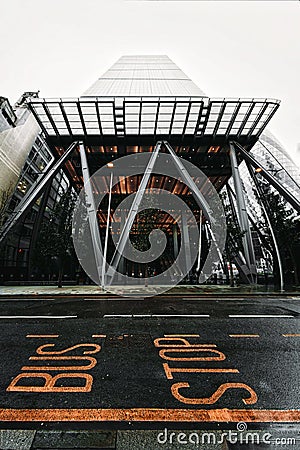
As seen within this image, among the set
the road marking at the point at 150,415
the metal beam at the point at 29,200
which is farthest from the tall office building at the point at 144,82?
the road marking at the point at 150,415

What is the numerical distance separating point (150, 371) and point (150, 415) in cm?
115

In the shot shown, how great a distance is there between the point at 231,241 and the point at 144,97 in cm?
1592

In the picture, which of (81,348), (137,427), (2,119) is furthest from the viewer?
(2,119)

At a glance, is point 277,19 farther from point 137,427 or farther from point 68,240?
point 68,240

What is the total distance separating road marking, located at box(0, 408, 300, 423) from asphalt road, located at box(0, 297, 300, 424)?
0.4 inches

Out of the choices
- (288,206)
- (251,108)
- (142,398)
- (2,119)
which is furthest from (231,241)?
(2,119)

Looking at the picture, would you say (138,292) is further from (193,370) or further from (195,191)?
(195,191)

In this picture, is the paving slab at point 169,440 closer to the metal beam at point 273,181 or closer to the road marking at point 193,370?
the road marking at point 193,370

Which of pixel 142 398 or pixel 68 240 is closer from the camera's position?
pixel 142 398

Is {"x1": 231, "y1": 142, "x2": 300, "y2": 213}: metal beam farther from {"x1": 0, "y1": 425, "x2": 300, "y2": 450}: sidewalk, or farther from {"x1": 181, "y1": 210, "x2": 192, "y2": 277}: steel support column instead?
{"x1": 0, "y1": 425, "x2": 300, "y2": 450}: sidewalk

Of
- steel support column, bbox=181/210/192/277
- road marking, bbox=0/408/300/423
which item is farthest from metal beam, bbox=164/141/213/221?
road marking, bbox=0/408/300/423

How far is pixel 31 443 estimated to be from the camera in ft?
7.45

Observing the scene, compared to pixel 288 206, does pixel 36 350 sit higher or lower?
lower

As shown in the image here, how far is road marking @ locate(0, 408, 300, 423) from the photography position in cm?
264
